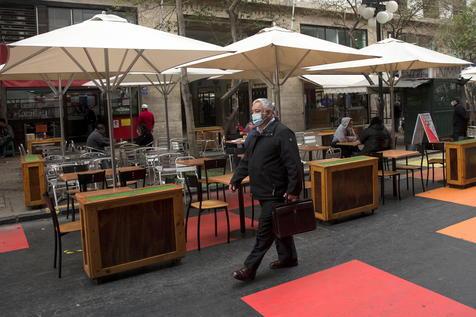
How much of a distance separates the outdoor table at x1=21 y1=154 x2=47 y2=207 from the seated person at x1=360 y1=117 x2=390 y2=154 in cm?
644

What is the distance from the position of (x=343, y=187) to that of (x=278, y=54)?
2.87 m

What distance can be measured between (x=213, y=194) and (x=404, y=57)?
16.8ft

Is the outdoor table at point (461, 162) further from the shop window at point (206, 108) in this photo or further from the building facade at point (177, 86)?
the shop window at point (206, 108)

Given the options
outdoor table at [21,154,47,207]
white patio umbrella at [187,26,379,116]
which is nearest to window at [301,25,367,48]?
white patio umbrella at [187,26,379,116]

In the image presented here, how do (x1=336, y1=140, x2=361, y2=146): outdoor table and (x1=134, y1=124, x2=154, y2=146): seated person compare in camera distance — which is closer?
(x1=336, y1=140, x2=361, y2=146): outdoor table

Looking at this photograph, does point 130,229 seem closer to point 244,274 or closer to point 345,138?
point 244,274

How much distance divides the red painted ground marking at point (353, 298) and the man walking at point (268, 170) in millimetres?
456

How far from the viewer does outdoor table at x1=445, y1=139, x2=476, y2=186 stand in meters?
9.61

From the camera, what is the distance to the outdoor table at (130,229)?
5.08 meters

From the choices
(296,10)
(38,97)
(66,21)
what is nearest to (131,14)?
(66,21)

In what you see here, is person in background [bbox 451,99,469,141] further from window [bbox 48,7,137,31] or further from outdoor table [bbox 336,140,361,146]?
window [bbox 48,7,137,31]

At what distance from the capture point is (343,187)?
7402 millimetres

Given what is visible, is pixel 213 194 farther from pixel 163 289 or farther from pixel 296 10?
pixel 296 10

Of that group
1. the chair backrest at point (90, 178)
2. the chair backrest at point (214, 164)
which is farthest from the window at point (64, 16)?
the chair backrest at point (90, 178)
